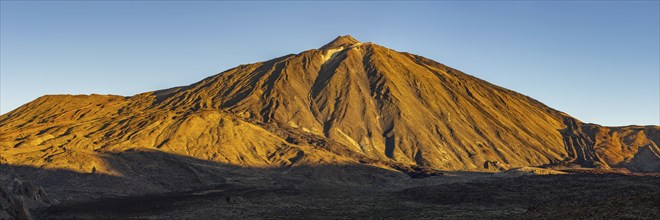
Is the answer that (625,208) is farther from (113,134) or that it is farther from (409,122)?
(409,122)

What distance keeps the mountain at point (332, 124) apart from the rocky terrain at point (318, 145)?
44cm

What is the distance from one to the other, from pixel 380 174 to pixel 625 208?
8189cm

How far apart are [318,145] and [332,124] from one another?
18.9 meters

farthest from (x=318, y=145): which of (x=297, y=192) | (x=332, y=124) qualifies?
(x=297, y=192)

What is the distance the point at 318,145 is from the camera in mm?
133375

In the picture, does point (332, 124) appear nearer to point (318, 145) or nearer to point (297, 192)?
point (318, 145)

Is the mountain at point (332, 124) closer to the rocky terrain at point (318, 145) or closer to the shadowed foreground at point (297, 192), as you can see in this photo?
the rocky terrain at point (318, 145)

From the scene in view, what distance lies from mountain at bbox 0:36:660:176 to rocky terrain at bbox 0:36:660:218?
0.44m

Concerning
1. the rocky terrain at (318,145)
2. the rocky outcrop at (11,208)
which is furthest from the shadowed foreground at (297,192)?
the rocky outcrop at (11,208)

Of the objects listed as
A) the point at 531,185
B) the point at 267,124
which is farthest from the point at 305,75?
the point at 531,185

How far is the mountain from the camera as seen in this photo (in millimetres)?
122875

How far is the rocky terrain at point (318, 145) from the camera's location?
82.2 metres

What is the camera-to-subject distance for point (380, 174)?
4614 inches

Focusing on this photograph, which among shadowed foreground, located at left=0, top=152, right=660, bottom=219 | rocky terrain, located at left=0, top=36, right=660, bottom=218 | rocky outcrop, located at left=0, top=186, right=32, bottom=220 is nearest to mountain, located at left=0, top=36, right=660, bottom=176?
rocky terrain, located at left=0, top=36, right=660, bottom=218
